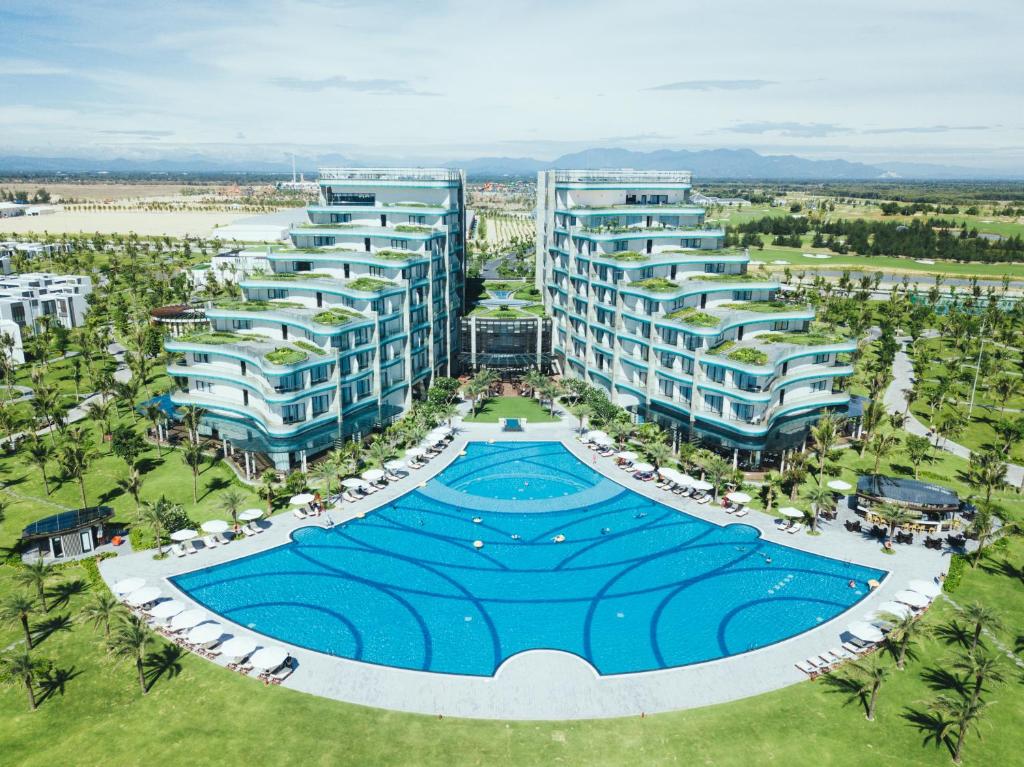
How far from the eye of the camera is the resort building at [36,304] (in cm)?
9938

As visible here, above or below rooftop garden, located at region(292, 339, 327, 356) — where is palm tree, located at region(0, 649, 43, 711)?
below

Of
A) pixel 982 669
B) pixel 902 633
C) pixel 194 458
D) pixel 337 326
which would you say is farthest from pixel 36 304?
pixel 982 669

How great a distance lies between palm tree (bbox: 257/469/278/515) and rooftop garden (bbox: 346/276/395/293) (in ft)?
70.6

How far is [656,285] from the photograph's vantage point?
3002 inches

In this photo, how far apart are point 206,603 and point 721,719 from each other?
33141 mm

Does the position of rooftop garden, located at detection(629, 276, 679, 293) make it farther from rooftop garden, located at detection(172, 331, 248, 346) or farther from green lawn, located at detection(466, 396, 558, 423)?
rooftop garden, located at detection(172, 331, 248, 346)

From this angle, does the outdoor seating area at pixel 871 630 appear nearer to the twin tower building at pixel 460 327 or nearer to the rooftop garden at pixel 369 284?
the twin tower building at pixel 460 327

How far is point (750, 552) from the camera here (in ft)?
176

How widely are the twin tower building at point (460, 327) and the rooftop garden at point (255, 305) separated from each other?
0.40 meters

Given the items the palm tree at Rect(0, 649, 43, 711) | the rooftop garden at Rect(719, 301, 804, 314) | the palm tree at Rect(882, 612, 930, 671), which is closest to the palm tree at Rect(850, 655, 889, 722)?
the palm tree at Rect(882, 612, 930, 671)

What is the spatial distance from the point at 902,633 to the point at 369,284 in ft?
187

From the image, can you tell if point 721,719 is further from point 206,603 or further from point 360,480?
point 360,480

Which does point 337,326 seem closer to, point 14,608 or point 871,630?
point 14,608

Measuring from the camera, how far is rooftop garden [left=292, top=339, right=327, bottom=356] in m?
65.1
